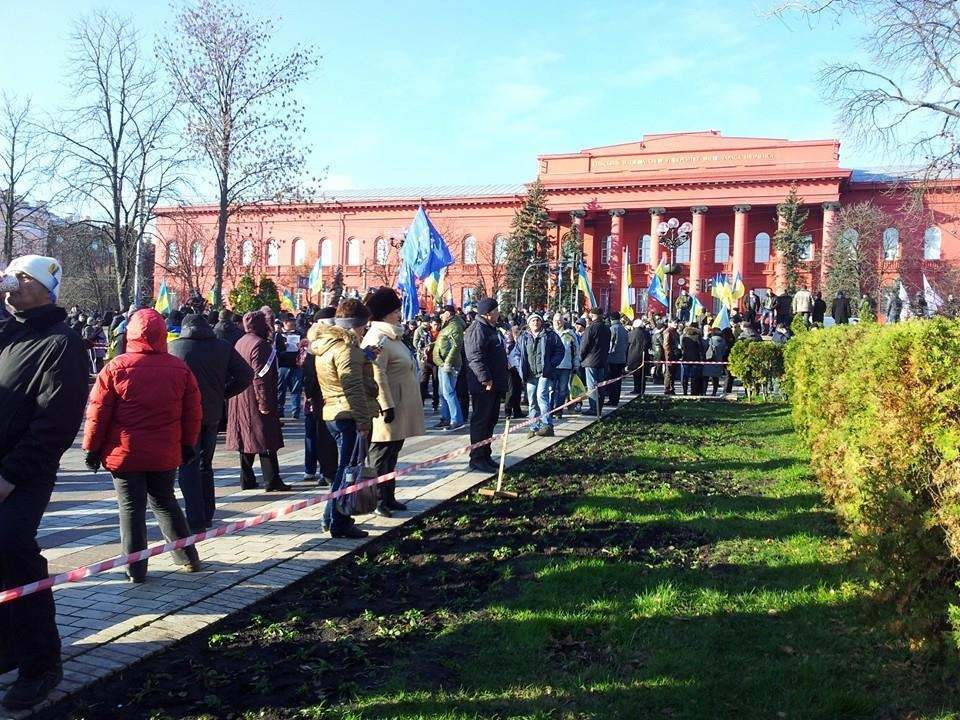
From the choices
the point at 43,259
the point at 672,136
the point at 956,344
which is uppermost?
the point at 672,136

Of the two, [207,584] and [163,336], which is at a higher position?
[163,336]

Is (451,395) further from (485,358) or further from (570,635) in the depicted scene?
(570,635)

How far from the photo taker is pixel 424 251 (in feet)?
52.7

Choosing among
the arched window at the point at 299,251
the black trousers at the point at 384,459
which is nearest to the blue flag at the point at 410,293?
the black trousers at the point at 384,459

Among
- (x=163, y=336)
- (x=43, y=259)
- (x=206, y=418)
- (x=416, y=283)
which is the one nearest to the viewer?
(x=43, y=259)

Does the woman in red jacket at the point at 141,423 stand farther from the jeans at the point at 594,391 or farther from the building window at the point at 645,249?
the building window at the point at 645,249

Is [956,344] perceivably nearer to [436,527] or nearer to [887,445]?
[887,445]

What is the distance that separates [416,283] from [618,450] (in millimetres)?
7070

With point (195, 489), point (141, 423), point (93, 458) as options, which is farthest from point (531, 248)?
point (93, 458)

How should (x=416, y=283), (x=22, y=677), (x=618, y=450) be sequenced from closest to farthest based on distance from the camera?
(x=22, y=677), (x=618, y=450), (x=416, y=283)

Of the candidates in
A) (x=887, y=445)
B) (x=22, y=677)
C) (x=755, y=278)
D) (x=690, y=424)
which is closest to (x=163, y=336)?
(x=22, y=677)

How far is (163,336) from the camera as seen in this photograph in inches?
220

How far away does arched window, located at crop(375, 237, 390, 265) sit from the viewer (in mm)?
72375

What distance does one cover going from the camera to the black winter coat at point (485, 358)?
388 inches
